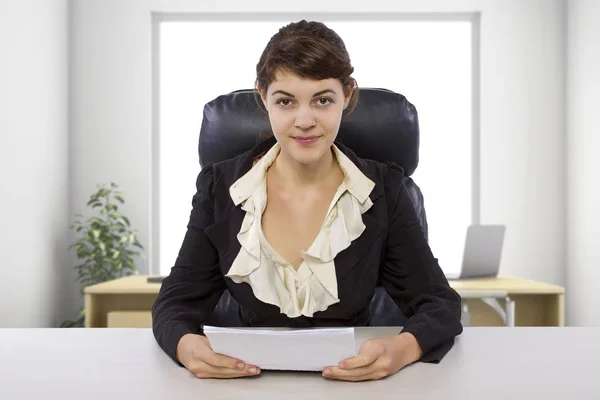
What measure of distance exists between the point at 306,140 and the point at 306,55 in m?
0.16

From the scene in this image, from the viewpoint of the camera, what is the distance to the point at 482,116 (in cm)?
529

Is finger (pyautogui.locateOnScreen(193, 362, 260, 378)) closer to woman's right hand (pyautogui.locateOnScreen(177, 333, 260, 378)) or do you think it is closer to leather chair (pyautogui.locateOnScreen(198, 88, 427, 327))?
woman's right hand (pyautogui.locateOnScreen(177, 333, 260, 378))

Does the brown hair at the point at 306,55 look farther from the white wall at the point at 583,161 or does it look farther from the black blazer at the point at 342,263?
the white wall at the point at 583,161

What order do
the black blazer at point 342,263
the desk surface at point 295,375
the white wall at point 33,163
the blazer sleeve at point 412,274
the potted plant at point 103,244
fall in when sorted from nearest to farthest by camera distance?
the desk surface at point 295,375
the blazer sleeve at point 412,274
the black blazer at point 342,263
the white wall at point 33,163
the potted plant at point 103,244

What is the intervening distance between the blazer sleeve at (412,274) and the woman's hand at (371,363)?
0.55 feet

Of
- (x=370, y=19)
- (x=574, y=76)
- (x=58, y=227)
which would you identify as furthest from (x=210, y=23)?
(x=574, y=76)

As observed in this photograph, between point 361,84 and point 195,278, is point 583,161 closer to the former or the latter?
point 361,84

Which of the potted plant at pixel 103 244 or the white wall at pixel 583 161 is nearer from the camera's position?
the white wall at pixel 583 161

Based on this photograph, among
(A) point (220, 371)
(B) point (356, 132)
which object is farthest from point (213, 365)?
(B) point (356, 132)

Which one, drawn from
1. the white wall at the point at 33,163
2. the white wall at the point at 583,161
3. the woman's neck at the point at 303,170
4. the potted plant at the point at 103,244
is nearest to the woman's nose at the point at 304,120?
the woman's neck at the point at 303,170

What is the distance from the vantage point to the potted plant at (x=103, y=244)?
483cm

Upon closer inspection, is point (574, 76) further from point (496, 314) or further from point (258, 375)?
point (258, 375)

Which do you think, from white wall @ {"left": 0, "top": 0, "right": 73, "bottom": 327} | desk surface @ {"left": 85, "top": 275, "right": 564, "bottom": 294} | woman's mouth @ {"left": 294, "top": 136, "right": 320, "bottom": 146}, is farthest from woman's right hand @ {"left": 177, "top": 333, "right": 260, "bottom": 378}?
white wall @ {"left": 0, "top": 0, "right": 73, "bottom": 327}

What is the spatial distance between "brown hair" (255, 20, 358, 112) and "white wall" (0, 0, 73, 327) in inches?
125
